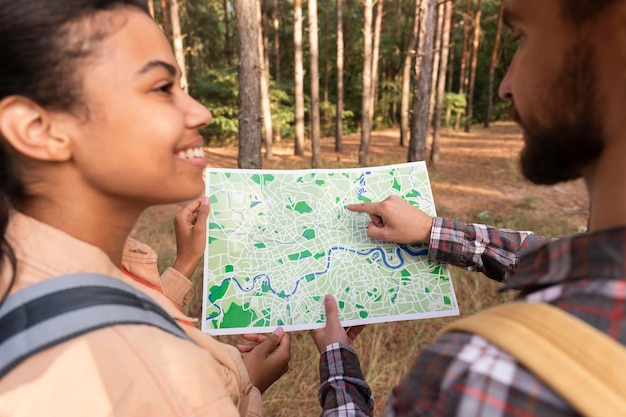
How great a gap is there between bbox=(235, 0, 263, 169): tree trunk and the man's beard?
4185mm

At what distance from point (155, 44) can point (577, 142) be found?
105 centimetres

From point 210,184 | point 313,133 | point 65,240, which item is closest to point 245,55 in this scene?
point 210,184

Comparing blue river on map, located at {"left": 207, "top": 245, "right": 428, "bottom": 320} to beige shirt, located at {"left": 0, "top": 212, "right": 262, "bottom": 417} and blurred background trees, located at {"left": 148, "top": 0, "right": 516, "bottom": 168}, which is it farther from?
blurred background trees, located at {"left": 148, "top": 0, "right": 516, "bottom": 168}

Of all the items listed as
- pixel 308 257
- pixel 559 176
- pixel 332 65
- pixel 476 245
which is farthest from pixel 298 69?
pixel 332 65

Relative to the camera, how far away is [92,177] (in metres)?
1.06

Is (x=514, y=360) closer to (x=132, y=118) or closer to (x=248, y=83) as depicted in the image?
(x=132, y=118)

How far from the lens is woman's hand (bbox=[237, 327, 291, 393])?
160 centimetres

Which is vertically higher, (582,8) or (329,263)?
(582,8)

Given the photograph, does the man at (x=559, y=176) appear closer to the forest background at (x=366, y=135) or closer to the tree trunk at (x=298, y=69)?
the forest background at (x=366, y=135)

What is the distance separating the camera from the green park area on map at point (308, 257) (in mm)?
1783

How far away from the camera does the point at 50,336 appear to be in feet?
2.65

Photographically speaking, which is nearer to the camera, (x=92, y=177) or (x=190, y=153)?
(x=92, y=177)

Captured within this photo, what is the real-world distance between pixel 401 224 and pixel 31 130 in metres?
1.42

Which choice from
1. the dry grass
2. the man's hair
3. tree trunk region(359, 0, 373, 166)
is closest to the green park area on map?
the man's hair
